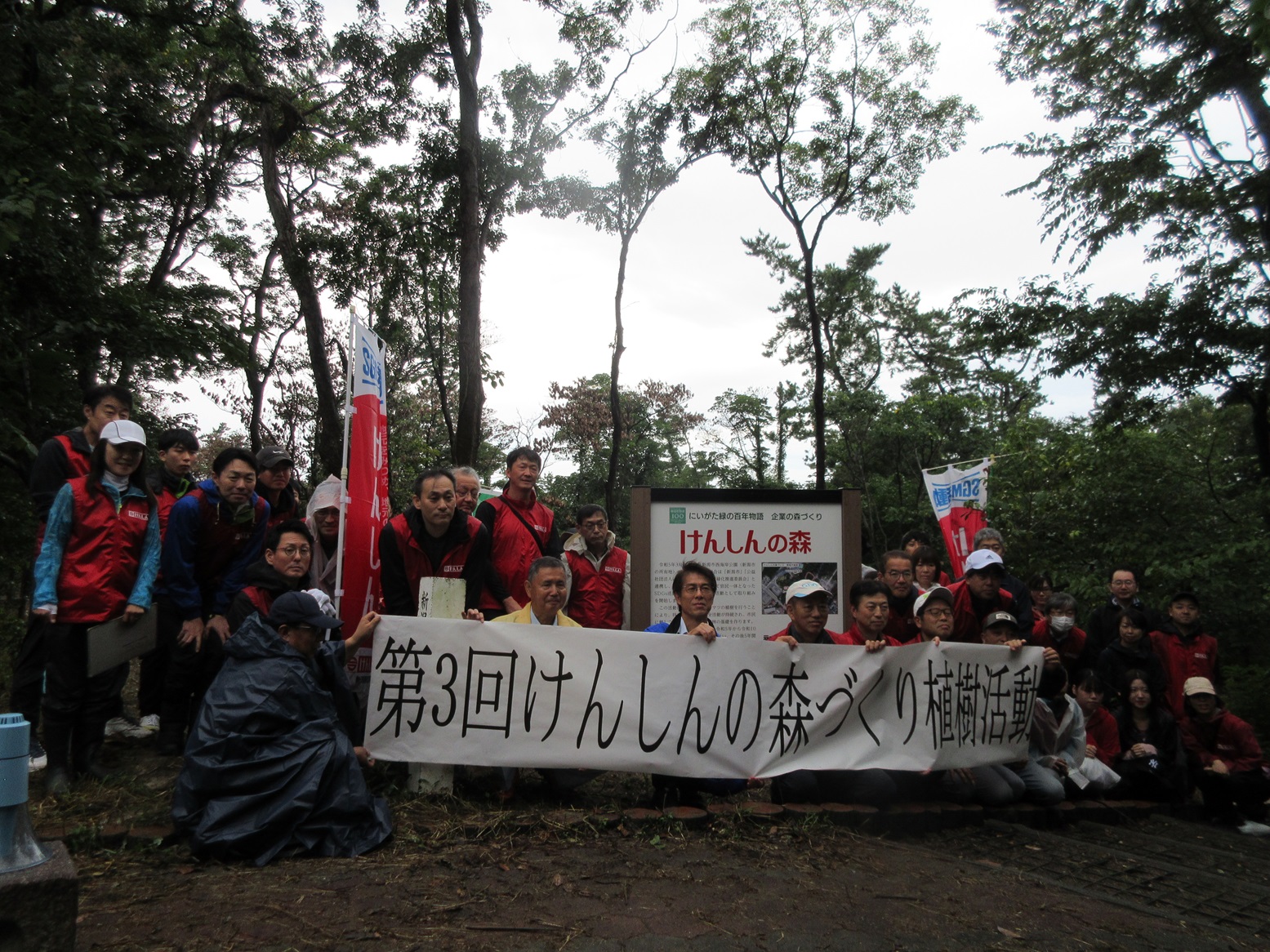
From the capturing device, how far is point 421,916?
119 inches

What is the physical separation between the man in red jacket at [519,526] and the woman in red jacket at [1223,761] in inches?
179

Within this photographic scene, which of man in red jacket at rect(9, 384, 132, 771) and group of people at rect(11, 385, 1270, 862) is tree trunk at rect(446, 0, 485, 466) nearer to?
group of people at rect(11, 385, 1270, 862)

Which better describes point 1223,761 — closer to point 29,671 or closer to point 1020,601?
point 1020,601

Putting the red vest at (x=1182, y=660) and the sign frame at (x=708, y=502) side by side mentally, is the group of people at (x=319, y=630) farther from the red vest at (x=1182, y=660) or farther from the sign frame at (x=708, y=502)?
the sign frame at (x=708, y=502)

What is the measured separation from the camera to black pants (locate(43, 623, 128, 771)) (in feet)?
13.5

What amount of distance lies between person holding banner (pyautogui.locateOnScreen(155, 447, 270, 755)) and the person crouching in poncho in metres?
0.90

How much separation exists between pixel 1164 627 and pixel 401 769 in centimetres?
575

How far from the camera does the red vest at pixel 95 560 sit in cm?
418

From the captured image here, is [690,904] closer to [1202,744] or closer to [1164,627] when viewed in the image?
[1202,744]

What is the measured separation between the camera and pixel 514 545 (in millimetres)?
5707

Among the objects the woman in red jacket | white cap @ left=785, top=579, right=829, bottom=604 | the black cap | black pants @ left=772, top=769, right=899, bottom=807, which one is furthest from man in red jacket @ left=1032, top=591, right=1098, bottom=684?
the black cap

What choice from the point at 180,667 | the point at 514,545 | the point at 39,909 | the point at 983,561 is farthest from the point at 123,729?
the point at 983,561

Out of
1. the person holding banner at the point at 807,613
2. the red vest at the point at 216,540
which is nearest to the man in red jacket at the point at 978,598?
the person holding banner at the point at 807,613

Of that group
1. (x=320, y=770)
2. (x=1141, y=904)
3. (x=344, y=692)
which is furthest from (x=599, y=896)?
(x=1141, y=904)
